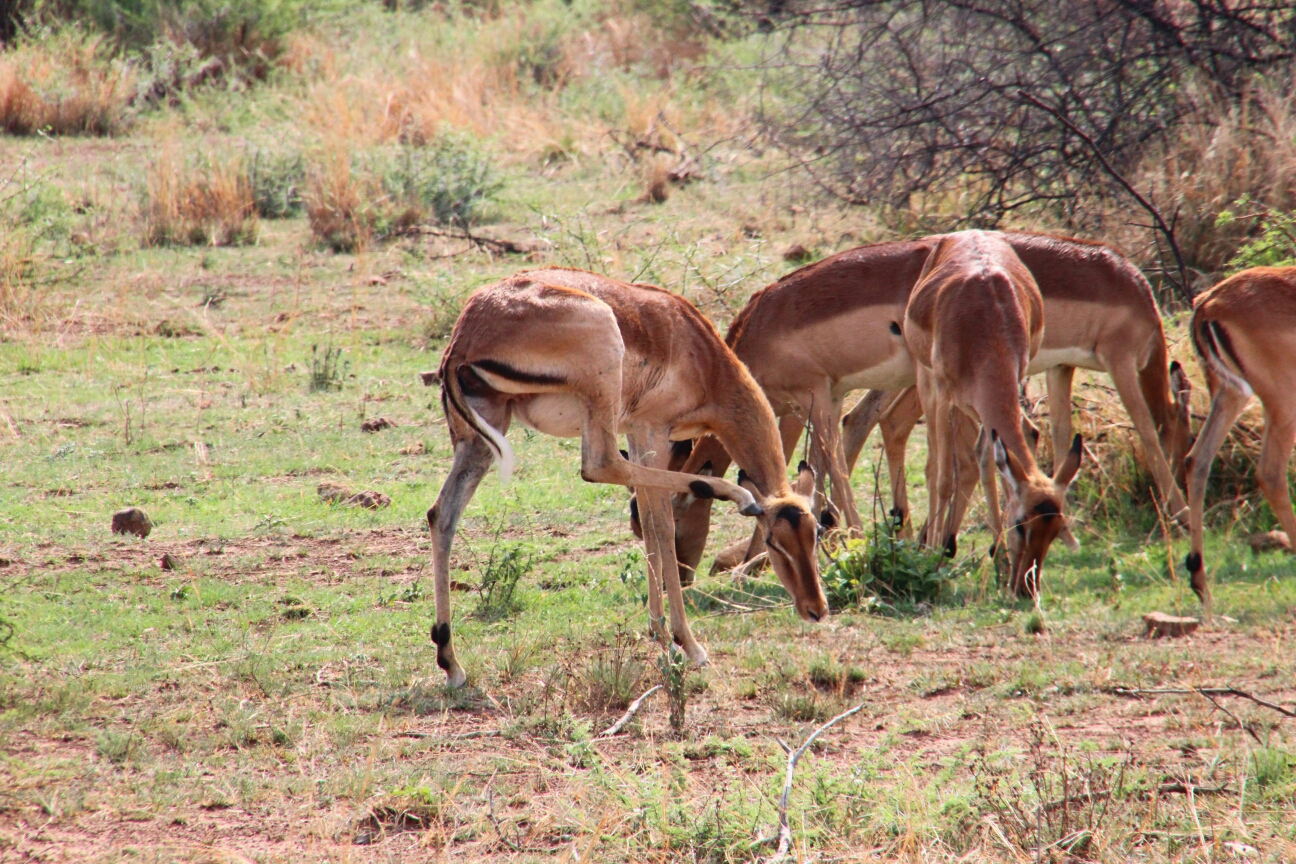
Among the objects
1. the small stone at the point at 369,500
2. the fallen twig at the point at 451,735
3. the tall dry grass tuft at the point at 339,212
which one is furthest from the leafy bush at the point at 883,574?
the tall dry grass tuft at the point at 339,212

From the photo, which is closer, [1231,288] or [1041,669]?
[1041,669]

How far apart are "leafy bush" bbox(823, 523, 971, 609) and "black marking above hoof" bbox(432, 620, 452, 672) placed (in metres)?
2.03

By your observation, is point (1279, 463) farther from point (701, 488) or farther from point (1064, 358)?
point (701, 488)

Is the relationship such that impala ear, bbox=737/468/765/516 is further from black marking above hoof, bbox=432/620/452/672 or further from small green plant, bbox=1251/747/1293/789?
small green plant, bbox=1251/747/1293/789

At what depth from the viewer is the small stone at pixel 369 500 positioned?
7520 mm

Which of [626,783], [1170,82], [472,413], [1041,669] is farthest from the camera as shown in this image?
[1170,82]

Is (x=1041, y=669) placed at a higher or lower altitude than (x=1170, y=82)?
lower

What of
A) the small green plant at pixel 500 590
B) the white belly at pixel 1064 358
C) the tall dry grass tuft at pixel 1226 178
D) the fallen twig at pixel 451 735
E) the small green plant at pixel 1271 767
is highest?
the tall dry grass tuft at pixel 1226 178

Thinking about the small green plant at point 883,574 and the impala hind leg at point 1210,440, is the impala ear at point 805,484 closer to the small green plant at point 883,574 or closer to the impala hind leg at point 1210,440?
the small green plant at point 883,574

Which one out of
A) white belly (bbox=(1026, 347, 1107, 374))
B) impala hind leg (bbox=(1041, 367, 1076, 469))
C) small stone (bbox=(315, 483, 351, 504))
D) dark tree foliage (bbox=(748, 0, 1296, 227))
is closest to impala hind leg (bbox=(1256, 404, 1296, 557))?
white belly (bbox=(1026, 347, 1107, 374))

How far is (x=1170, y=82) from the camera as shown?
35.0 ft

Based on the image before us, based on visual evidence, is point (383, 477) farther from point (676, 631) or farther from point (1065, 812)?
point (1065, 812)

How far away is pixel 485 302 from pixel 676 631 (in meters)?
1.55

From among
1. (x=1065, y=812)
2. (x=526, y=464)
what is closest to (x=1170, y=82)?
(x=526, y=464)
